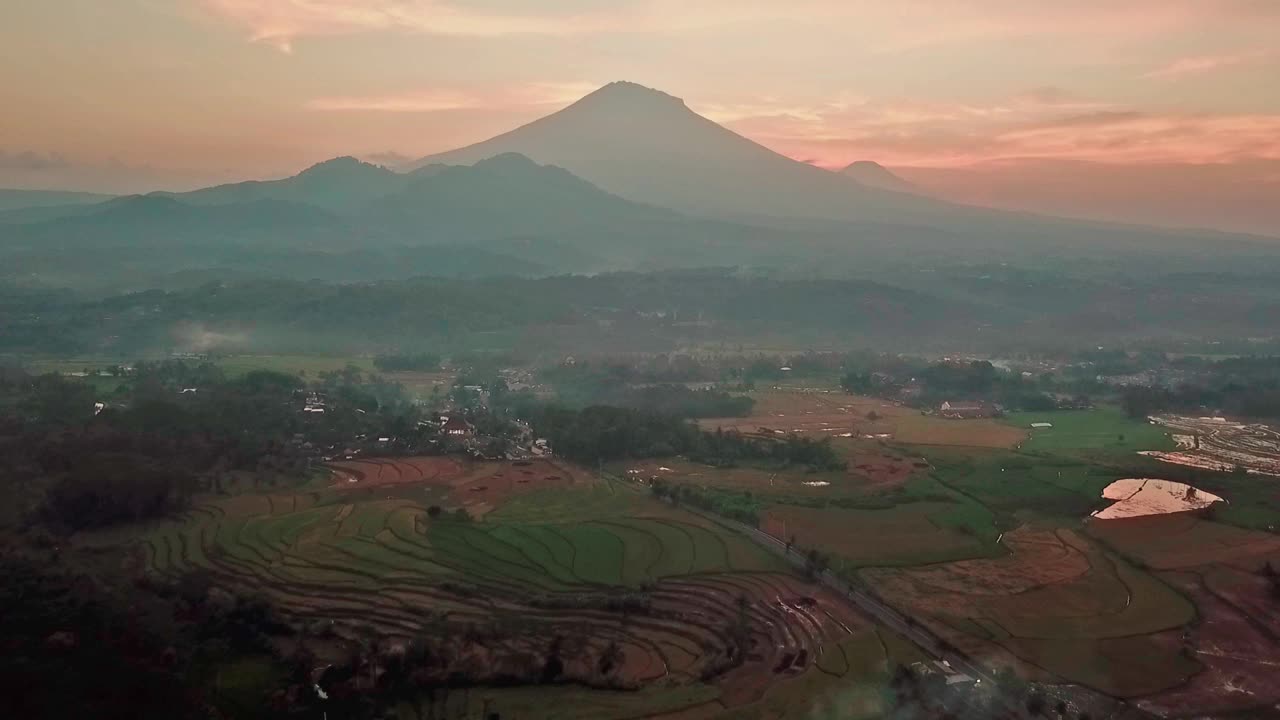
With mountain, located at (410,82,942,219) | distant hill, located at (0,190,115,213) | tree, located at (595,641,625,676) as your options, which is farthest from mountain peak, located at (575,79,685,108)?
tree, located at (595,641,625,676)

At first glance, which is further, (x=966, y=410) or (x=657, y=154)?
(x=657, y=154)

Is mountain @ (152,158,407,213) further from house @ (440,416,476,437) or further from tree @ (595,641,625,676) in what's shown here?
tree @ (595,641,625,676)

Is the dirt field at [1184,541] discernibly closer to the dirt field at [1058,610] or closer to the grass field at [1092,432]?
the dirt field at [1058,610]

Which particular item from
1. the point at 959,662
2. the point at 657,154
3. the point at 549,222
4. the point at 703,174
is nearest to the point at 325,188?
the point at 549,222

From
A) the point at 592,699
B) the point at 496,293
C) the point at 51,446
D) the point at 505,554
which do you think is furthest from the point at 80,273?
the point at 592,699

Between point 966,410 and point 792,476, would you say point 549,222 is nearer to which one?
point 966,410

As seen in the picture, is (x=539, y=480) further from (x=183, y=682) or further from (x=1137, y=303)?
(x=1137, y=303)

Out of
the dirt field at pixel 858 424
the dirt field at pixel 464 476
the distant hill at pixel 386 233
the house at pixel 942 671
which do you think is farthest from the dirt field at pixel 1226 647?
the distant hill at pixel 386 233
